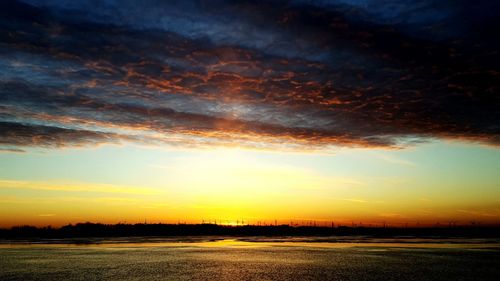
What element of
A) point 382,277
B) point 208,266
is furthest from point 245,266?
point 382,277

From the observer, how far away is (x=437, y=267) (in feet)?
111

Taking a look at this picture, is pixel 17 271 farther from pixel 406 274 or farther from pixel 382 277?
pixel 406 274

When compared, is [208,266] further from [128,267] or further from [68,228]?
[68,228]

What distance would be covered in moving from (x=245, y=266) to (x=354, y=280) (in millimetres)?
11191

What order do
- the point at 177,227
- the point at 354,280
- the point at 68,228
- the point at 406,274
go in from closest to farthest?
the point at 354,280
the point at 406,274
the point at 68,228
the point at 177,227

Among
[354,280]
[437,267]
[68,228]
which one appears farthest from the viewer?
[68,228]

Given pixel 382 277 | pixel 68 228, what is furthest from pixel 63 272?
pixel 68 228

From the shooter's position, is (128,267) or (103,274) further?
(128,267)

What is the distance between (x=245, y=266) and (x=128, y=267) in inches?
371

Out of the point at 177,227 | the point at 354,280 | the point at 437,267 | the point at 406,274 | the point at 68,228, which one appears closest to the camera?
the point at 354,280

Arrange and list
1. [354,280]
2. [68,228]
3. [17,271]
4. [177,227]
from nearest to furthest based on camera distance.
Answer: [354,280]
[17,271]
[68,228]
[177,227]

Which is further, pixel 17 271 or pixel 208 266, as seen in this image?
pixel 208 266

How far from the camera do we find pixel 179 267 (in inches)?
1361

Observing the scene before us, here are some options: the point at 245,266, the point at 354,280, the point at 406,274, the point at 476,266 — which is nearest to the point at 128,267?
the point at 245,266
